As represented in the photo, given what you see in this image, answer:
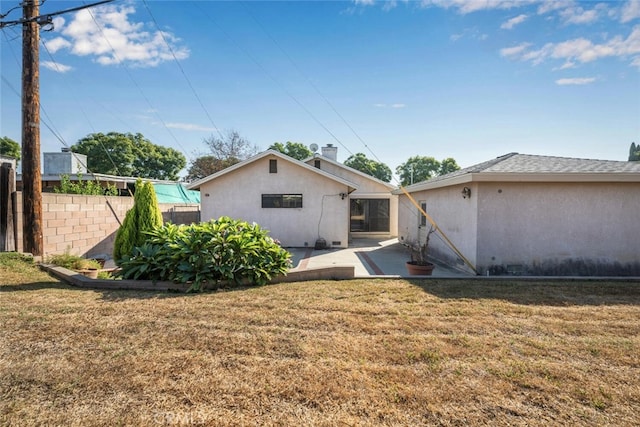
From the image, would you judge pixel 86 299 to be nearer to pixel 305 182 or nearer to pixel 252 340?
pixel 252 340

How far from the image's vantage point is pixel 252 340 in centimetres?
372

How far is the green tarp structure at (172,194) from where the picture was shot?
1867 cm

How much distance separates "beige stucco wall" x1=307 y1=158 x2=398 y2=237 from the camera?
59.1 feet

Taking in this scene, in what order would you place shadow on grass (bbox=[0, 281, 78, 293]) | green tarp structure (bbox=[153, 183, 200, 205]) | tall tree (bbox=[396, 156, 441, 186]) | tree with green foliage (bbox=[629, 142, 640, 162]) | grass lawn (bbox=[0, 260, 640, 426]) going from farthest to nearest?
tall tree (bbox=[396, 156, 441, 186]) < tree with green foliage (bbox=[629, 142, 640, 162]) < green tarp structure (bbox=[153, 183, 200, 205]) < shadow on grass (bbox=[0, 281, 78, 293]) < grass lawn (bbox=[0, 260, 640, 426])

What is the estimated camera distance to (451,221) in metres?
9.59

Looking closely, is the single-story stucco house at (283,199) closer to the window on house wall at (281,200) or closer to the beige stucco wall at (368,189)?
the window on house wall at (281,200)

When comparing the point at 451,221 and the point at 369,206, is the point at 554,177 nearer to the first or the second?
the point at 451,221

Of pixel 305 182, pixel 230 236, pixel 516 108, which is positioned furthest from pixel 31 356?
pixel 516 108

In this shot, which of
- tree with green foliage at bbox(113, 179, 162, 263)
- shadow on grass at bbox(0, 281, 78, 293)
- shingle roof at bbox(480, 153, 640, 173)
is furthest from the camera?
shingle roof at bbox(480, 153, 640, 173)

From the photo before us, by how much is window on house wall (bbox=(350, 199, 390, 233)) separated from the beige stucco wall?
0.24 metres

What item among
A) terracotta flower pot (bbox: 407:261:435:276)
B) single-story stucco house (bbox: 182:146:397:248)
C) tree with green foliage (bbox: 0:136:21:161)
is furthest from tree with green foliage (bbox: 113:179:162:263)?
tree with green foliage (bbox: 0:136:21:161)

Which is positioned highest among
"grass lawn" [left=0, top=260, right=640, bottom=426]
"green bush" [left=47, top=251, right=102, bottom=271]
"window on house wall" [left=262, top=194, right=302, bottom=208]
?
"window on house wall" [left=262, top=194, right=302, bottom=208]

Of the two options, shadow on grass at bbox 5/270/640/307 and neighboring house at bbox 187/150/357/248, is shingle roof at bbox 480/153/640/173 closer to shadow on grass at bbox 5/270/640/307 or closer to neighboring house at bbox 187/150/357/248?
shadow on grass at bbox 5/270/640/307

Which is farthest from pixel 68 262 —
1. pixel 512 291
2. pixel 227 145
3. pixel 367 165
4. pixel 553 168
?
pixel 367 165
